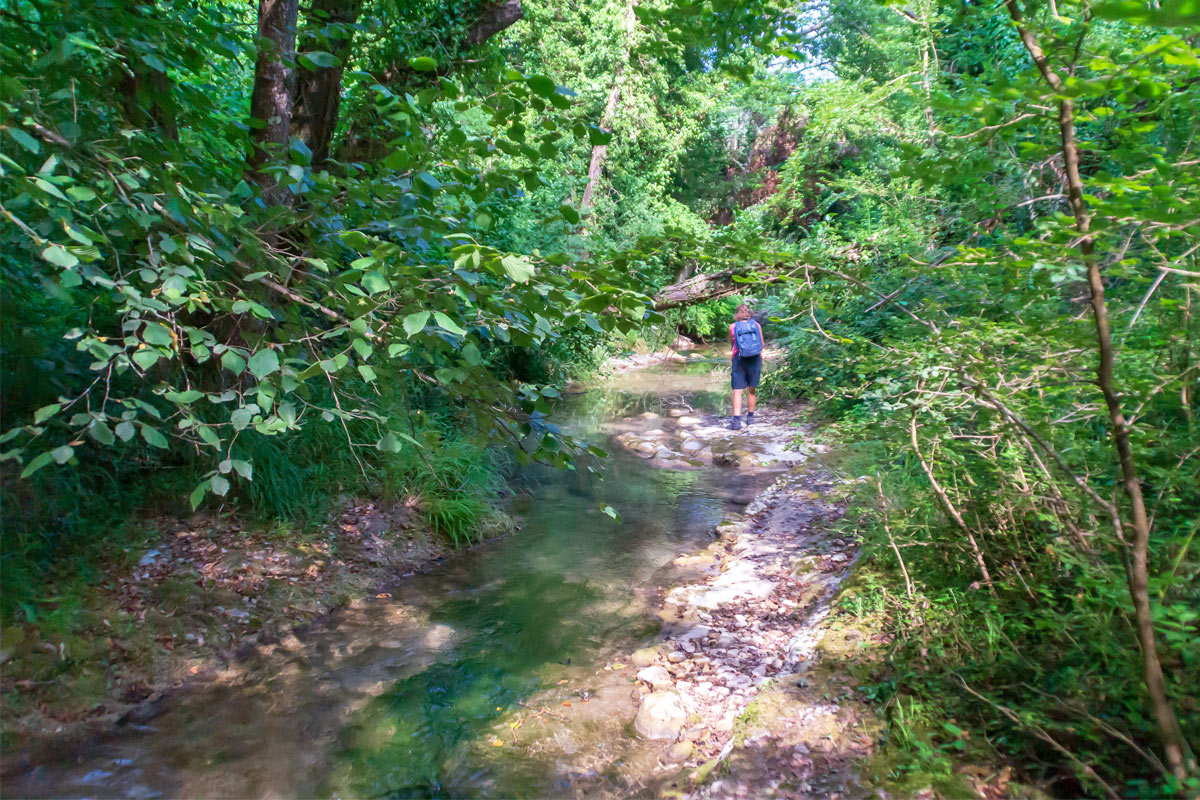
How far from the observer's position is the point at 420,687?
385cm

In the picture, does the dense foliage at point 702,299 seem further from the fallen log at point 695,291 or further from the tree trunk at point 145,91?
the fallen log at point 695,291

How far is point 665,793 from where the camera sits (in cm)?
287

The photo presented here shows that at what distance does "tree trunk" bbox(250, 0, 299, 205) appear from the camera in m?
3.35

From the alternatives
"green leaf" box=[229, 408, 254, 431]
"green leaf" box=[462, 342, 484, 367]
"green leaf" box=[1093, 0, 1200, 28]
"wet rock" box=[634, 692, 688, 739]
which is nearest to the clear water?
"wet rock" box=[634, 692, 688, 739]

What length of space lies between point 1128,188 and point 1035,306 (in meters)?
1.18

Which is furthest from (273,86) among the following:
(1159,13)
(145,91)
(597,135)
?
(1159,13)

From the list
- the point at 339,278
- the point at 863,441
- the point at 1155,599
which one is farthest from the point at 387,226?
the point at 863,441

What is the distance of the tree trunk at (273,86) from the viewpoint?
335cm

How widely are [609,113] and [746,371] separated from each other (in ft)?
41.1

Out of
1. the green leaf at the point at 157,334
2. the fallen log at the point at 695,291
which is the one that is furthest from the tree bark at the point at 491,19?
the green leaf at the point at 157,334

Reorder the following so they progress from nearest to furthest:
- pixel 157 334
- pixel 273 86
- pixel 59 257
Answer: pixel 59 257
pixel 157 334
pixel 273 86

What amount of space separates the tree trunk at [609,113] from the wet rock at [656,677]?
1537 cm

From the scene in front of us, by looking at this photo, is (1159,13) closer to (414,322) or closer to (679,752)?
(414,322)

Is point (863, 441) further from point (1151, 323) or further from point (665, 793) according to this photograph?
point (665, 793)
